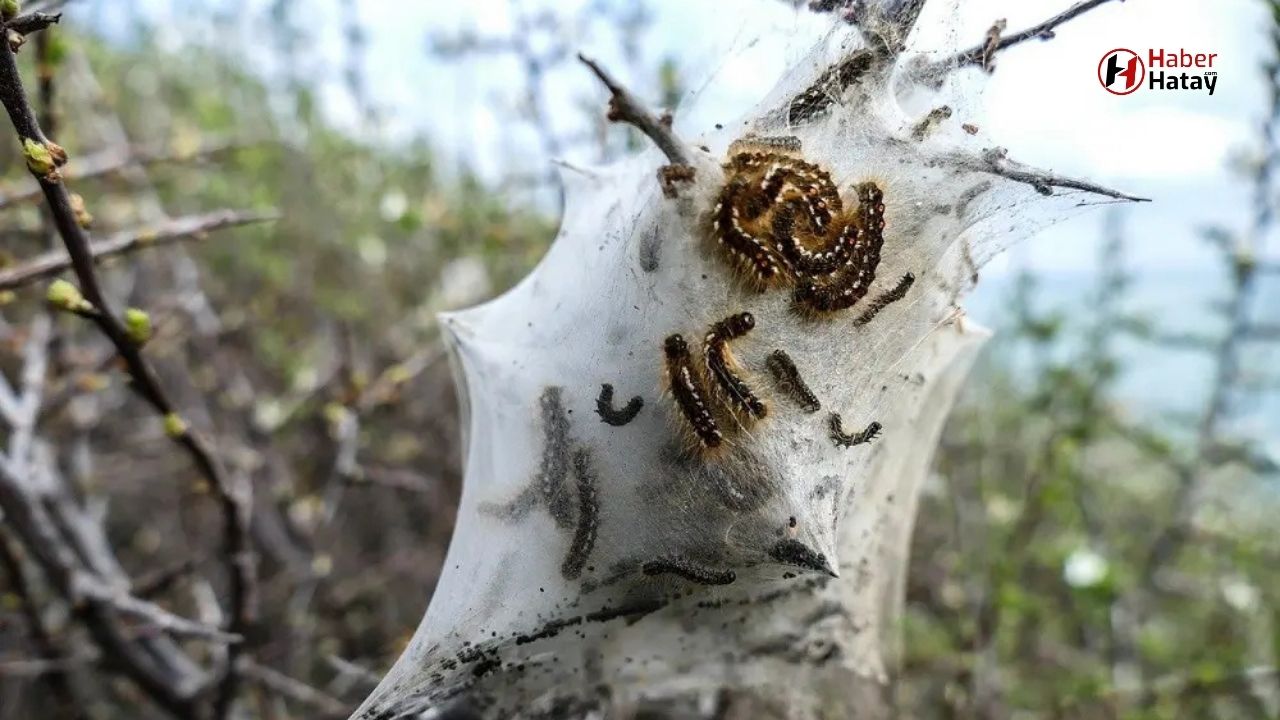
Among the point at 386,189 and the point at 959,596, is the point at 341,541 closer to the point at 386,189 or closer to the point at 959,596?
the point at 386,189

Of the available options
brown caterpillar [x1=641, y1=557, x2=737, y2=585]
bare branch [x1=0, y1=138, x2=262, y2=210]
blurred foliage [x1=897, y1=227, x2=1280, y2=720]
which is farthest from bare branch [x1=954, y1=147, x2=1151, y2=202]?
bare branch [x1=0, y1=138, x2=262, y2=210]

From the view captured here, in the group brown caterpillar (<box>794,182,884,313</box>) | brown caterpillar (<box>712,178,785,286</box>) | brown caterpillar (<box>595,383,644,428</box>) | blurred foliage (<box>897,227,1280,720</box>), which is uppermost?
brown caterpillar (<box>712,178,785,286</box>)

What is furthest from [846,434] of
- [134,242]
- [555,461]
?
[134,242]

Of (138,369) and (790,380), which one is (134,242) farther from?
(790,380)

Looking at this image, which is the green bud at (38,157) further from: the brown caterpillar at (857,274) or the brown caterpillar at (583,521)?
the brown caterpillar at (857,274)

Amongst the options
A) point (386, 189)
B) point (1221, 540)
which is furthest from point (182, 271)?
point (1221, 540)

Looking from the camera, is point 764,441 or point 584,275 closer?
point 764,441

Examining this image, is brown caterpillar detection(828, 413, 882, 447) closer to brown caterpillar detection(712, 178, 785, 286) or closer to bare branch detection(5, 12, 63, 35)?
brown caterpillar detection(712, 178, 785, 286)
